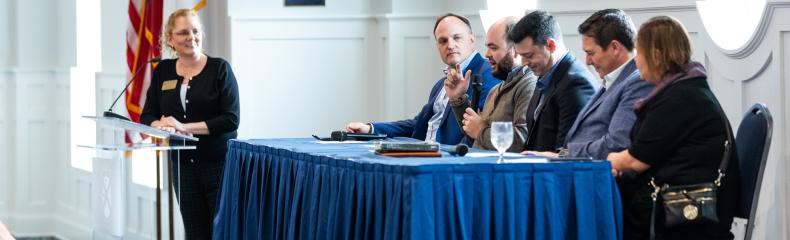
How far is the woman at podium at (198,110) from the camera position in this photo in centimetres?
585

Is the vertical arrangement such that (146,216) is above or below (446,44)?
below

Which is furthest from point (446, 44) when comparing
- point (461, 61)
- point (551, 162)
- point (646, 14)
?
point (551, 162)

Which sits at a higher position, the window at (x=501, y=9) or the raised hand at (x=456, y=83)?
the window at (x=501, y=9)

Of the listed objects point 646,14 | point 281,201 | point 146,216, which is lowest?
point 146,216

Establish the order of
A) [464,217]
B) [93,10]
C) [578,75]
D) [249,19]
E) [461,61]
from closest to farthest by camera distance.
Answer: [464,217]
[578,75]
[461,61]
[249,19]
[93,10]

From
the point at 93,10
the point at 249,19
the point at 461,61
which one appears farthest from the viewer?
the point at 93,10

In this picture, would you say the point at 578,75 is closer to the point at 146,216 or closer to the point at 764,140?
the point at 764,140

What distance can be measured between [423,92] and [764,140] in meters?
3.96

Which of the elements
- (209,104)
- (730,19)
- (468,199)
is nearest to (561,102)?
(468,199)

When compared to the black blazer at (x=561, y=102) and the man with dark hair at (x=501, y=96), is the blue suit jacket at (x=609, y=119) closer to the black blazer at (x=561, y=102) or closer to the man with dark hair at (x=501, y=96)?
the black blazer at (x=561, y=102)

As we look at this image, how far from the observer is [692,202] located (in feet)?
11.8

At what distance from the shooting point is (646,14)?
5445 millimetres

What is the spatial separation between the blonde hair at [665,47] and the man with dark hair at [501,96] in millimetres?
950

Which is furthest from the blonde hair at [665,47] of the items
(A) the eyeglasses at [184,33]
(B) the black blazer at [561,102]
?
(A) the eyeglasses at [184,33]
